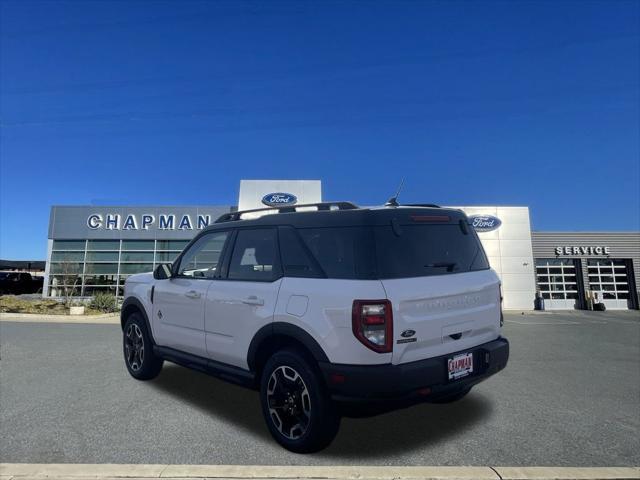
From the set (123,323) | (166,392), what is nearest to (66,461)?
(166,392)

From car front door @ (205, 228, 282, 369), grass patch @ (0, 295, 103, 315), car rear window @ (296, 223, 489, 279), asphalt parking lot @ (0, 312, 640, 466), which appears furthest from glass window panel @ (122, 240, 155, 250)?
car rear window @ (296, 223, 489, 279)

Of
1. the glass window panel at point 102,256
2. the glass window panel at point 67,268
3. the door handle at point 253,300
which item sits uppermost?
the glass window panel at point 102,256

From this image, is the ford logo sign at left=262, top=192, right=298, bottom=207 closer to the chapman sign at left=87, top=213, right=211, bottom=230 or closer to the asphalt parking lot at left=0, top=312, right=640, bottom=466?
the chapman sign at left=87, top=213, right=211, bottom=230

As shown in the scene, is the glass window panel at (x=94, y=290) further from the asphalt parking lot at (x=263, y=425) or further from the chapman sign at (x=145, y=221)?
the asphalt parking lot at (x=263, y=425)

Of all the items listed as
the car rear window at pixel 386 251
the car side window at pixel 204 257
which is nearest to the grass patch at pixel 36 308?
the car side window at pixel 204 257

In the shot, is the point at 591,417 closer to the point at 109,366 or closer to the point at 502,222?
the point at 109,366

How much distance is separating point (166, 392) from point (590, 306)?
30.3 metres

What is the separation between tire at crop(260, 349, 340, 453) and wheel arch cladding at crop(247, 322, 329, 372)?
0.32ft

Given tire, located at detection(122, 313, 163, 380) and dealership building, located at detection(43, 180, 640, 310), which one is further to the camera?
dealership building, located at detection(43, 180, 640, 310)

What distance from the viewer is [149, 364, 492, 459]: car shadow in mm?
3076

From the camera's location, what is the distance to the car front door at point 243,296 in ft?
11.0

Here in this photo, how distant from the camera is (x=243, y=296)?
3.52m

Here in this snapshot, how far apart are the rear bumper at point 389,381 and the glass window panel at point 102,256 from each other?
2694 cm

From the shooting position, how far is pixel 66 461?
2838 mm
